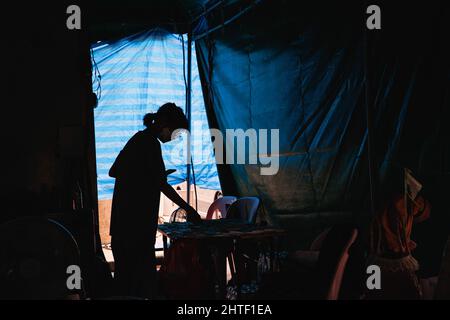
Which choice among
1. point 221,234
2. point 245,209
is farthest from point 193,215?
point 245,209

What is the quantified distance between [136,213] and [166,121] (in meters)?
0.85

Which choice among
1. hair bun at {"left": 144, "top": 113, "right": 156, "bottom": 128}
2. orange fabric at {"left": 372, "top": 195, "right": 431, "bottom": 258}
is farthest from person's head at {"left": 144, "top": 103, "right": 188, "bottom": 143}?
orange fabric at {"left": 372, "top": 195, "right": 431, "bottom": 258}

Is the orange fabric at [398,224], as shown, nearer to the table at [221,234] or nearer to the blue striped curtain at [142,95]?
the table at [221,234]

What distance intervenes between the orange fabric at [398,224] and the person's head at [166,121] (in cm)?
190

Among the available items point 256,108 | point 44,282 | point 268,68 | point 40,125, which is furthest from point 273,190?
point 44,282

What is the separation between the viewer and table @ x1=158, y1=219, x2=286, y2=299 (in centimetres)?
407

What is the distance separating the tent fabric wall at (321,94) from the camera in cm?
377

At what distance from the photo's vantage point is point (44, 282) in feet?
9.35

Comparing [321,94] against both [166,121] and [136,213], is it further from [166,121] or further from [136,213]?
[136,213]

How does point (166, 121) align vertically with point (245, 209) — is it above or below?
above

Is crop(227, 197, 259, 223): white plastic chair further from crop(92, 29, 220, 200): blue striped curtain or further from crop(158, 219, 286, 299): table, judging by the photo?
crop(92, 29, 220, 200): blue striped curtain

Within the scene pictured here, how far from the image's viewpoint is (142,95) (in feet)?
24.8

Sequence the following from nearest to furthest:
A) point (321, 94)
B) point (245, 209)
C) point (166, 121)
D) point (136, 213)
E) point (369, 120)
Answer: point (369, 120), point (136, 213), point (166, 121), point (321, 94), point (245, 209)

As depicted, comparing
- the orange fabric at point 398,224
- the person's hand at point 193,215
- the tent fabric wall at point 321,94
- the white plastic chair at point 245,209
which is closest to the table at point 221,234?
the person's hand at point 193,215
